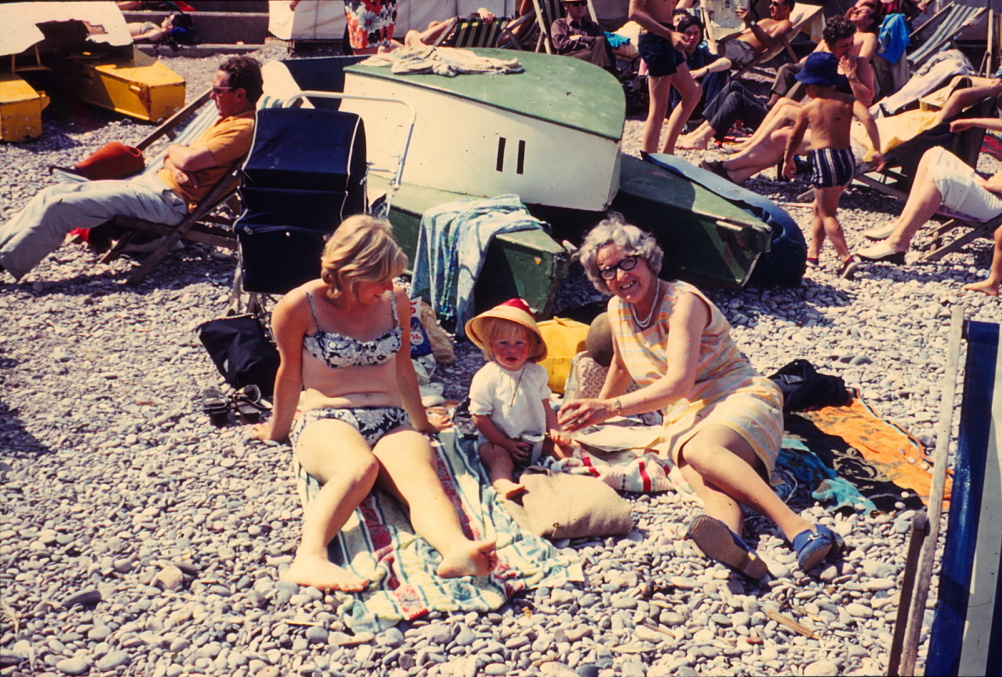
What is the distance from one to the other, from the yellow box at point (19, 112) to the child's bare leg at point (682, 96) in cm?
597

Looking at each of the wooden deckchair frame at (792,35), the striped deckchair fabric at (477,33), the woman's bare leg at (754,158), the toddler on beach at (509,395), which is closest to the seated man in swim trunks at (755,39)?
the wooden deckchair frame at (792,35)

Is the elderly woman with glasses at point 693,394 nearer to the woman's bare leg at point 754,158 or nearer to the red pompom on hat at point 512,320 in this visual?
the red pompom on hat at point 512,320

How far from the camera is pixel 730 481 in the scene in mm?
3857

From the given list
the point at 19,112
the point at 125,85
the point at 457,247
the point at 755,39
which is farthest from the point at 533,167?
the point at 755,39

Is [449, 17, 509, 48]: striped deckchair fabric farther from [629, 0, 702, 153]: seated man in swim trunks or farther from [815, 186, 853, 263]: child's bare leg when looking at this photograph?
[815, 186, 853, 263]: child's bare leg

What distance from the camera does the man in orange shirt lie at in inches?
245

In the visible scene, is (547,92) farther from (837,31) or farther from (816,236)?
(837,31)

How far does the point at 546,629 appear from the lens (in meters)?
3.35

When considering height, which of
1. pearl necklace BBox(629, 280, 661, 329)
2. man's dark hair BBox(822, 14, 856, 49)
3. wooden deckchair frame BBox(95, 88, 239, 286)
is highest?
man's dark hair BBox(822, 14, 856, 49)

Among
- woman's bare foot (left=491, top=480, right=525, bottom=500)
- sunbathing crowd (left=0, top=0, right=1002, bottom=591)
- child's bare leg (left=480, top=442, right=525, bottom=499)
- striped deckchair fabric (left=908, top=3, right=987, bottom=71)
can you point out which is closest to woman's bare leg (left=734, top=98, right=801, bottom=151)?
striped deckchair fabric (left=908, top=3, right=987, bottom=71)

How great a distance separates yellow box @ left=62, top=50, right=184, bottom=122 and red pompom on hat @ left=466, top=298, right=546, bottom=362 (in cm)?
723

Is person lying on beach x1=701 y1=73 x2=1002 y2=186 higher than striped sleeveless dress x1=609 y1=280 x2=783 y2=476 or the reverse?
the reverse

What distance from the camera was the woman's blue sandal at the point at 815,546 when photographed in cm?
359

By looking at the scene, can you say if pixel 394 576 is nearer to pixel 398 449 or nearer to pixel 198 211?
pixel 398 449
